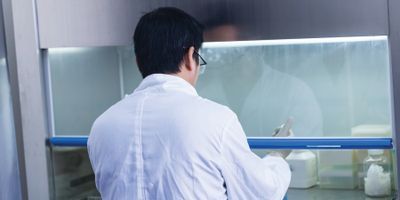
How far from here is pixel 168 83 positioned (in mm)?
1188

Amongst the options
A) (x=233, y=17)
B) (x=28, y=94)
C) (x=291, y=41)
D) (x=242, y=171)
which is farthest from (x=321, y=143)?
(x=28, y=94)

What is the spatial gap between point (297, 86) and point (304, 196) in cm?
35

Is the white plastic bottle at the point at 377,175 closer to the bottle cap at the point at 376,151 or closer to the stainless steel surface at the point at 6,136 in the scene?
the bottle cap at the point at 376,151

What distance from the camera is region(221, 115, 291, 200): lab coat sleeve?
113cm

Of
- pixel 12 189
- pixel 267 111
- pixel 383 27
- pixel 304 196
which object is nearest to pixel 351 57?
pixel 383 27

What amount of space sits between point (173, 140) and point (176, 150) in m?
0.02

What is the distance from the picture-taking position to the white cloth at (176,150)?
1125 mm

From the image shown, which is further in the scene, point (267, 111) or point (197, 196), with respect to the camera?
point (267, 111)

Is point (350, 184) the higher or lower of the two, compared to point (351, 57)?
lower

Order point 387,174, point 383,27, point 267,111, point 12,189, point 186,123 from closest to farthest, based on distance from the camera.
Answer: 1. point 186,123
2. point 383,27
3. point 387,174
4. point 267,111
5. point 12,189

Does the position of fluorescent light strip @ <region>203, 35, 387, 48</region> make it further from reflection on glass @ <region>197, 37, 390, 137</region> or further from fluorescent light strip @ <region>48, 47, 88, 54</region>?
fluorescent light strip @ <region>48, 47, 88, 54</region>

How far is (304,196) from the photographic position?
191 cm

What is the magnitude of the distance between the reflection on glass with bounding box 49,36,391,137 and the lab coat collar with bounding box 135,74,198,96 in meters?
0.71

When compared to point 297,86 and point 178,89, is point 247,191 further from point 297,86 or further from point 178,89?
point 297,86
